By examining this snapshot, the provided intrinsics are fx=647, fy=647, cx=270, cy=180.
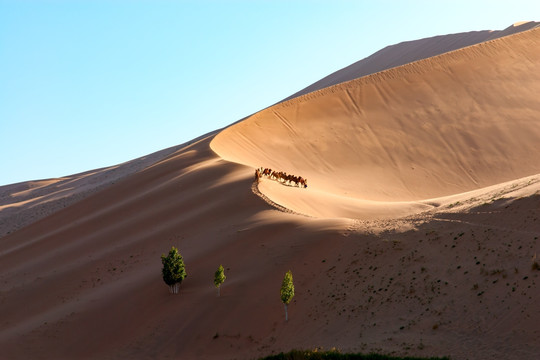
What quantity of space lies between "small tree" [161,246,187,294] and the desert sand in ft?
1.47

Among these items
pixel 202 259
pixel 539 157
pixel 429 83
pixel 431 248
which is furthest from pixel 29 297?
pixel 429 83

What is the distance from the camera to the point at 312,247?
76.9 ft

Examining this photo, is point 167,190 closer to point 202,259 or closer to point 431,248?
point 202,259

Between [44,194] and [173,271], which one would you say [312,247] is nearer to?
[173,271]

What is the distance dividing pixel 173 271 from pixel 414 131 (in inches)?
1074

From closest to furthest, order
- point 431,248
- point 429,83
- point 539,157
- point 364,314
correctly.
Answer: point 364,314, point 431,248, point 539,157, point 429,83

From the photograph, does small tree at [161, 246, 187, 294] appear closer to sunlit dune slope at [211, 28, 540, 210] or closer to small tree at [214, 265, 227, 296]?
small tree at [214, 265, 227, 296]

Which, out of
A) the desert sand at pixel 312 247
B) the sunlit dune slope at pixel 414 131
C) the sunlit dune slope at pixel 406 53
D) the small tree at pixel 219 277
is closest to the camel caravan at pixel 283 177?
the desert sand at pixel 312 247

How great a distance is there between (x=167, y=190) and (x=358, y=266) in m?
17.3

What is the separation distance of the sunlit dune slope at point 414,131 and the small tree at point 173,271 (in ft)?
40.4

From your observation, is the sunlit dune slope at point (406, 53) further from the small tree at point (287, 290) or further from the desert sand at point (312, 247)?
the small tree at point (287, 290)

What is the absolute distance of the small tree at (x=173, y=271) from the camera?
76.0ft

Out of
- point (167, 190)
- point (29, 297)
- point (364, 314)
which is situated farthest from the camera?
point (167, 190)

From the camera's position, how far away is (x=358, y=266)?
2159 centimetres
